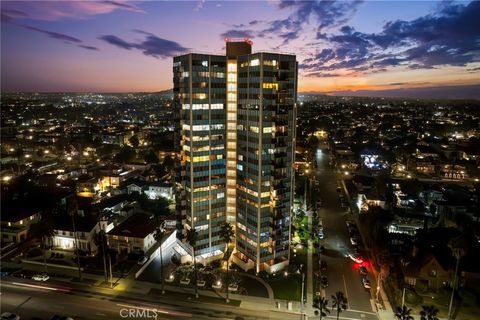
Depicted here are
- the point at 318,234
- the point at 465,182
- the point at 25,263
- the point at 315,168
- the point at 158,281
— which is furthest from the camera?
the point at 315,168

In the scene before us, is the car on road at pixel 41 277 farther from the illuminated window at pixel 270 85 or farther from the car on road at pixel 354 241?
the car on road at pixel 354 241

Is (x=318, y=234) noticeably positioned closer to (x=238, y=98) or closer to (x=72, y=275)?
(x=238, y=98)

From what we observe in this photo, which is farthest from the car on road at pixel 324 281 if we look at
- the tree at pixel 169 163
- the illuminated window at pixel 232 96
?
the tree at pixel 169 163

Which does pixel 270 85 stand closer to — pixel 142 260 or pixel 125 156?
pixel 142 260

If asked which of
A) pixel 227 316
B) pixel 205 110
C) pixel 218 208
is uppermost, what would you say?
pixel 205 110

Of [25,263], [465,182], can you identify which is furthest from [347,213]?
[25,263]

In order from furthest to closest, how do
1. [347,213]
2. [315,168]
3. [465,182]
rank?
[315,168]
[465,182]
[347,213]

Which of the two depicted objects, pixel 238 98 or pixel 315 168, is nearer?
pixel 238 98

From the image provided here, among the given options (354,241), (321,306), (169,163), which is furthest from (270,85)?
(169,163)
